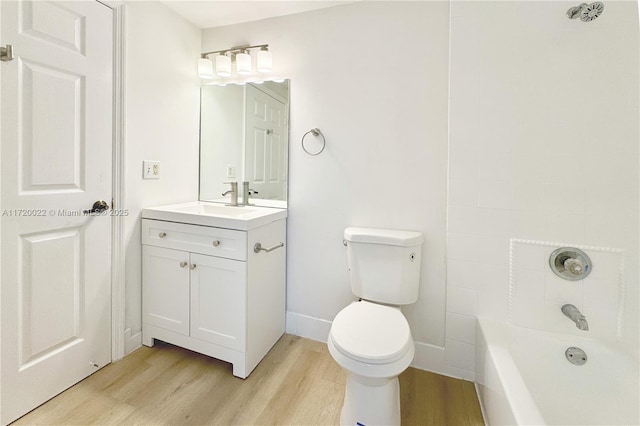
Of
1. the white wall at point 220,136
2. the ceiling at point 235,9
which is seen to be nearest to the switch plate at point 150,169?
the white wall at point 220,136

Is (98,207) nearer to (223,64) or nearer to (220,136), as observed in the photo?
(220,136)

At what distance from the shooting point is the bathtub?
1.12 m

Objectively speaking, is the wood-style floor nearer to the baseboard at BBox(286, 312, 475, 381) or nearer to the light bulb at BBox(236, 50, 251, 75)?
the baseboard at BBox(286, 312, 475, 381)

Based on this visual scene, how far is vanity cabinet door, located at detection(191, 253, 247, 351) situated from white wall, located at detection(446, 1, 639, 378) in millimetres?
1125

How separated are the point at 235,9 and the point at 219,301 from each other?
1786 mm

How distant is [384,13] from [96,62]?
1563 mm

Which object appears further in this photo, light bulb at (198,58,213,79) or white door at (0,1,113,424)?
light bulb at (198,58,213,79)

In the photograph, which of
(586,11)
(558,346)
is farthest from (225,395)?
(586,11)

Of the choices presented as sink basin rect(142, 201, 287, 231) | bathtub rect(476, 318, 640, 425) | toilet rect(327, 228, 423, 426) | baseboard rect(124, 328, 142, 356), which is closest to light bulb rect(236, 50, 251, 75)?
sink basin rect(142, 201, 287, 231)

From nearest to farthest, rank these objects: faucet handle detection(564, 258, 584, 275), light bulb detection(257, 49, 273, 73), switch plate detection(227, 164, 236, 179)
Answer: faucet handle detection(564, 258, 584, 275)
light bulb detection(257, 49, 273, 73)
switch plate detection(227, 164, 236, 179)

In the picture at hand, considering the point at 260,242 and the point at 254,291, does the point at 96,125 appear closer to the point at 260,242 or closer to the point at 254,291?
the point at 260,242

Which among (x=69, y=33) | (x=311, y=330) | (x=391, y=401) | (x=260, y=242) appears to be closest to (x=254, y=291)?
(x=260, y=242)

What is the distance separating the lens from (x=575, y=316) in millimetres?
1317

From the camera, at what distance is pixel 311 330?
1.98 m
